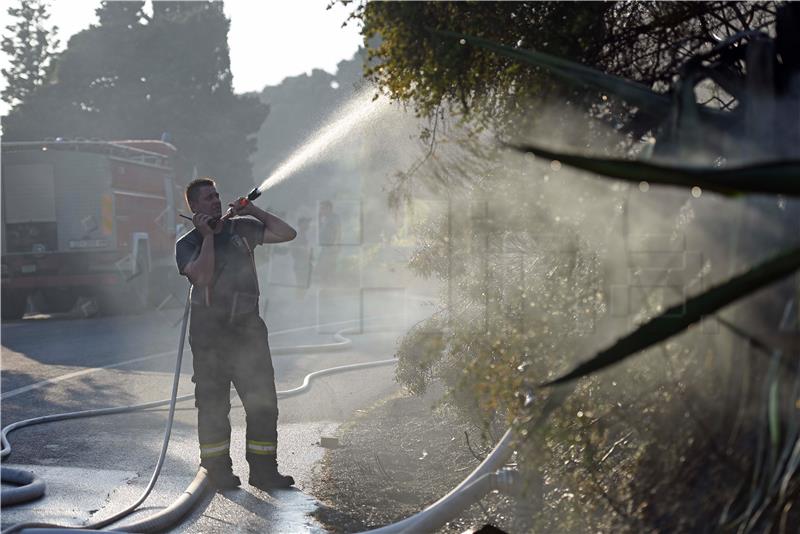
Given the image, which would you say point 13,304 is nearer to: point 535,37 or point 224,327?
point 224,327

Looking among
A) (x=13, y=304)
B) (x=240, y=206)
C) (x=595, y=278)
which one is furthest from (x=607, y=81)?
(x=13, y=304)

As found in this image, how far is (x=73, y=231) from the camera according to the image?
21.5 m

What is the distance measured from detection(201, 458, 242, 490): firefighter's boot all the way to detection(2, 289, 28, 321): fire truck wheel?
51.7 ft

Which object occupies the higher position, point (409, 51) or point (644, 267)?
point (409, 51)

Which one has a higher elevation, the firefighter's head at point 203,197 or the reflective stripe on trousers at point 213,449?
the firefighter's head at point 203,197

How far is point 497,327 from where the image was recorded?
5383 millimetres

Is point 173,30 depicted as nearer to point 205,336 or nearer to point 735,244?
point 205,336

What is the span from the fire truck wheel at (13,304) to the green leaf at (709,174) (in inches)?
785

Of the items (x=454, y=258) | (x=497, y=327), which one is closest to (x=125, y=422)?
(x=454, y=258)

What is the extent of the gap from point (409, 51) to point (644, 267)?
1.63 metres

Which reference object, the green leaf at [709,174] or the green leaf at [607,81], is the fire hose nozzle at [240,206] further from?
the green leaf at [709,174]

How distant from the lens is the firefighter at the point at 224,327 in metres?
6.31

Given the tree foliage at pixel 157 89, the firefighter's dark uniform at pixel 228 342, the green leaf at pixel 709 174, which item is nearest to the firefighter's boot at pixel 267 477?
the firefighter's dark uniform at pixel 228 342

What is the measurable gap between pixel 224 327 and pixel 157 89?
43.6m
